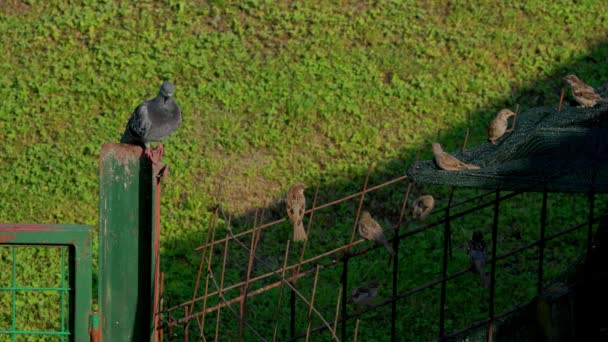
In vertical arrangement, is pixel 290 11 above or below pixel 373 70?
above

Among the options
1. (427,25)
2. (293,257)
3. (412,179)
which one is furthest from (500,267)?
(427,25)

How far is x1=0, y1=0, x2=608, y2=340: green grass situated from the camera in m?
8.74

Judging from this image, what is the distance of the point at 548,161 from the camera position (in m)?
5.17

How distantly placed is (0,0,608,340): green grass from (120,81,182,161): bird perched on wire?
139 cm

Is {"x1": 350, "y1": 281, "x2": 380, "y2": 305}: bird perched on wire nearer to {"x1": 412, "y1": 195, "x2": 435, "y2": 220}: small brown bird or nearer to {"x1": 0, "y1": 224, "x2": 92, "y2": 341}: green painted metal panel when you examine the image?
{"x1": 412, "y1": 195, "x2": 435, "y2": 220}: small brown bird

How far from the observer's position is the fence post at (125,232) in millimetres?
4910

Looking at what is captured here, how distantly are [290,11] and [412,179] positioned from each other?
244 inches

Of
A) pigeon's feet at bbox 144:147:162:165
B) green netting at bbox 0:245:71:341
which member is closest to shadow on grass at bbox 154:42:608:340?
green netting at bbox 0:245:71:341

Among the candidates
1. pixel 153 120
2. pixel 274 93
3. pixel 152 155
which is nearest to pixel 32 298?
pixel 153 120

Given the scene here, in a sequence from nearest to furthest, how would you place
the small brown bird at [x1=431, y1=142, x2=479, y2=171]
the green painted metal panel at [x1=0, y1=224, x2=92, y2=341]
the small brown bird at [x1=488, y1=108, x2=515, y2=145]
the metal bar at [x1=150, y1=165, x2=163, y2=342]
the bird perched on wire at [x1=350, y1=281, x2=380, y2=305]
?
1. the green painted metal panel at [x1=0, y1=224, x2=92, y2=341]
2. the metal bar at [x1=150, y1=165, x2=163, y2=342]
3. the small brown bird at [x1=431, y1=142, x2=479, y2=171]
4. the bird perched on wire at [x1=350, y1=281, x2=380, y2=305]
5. the small brown bird at [x1=488, y1=108, x2=515, y2=145]

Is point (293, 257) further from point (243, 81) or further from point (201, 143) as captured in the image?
point (243, 81)

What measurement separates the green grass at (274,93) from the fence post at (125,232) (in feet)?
9.12

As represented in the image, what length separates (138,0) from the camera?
1132 cm

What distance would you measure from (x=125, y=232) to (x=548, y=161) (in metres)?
2.23
